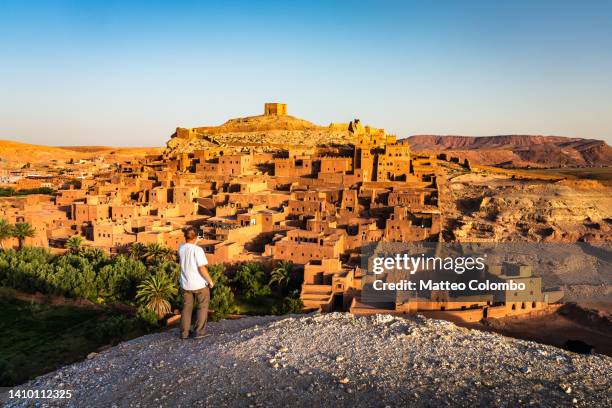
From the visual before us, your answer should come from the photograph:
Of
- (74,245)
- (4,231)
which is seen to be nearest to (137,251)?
(74,245)

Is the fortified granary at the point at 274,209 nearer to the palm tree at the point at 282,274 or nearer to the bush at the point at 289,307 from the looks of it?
the bush at the point at 289,307

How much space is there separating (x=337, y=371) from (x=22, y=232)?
75.6 ft

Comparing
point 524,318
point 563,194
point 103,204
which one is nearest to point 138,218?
point 103,204

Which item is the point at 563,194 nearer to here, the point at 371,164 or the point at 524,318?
the point at 371,164

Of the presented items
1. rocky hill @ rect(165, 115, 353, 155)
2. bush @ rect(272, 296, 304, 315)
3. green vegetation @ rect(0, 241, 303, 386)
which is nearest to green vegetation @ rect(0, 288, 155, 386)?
green vegetation @ rect(0, 241, 303, 386)

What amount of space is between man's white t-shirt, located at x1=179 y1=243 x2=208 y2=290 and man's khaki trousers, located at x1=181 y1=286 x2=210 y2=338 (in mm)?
112

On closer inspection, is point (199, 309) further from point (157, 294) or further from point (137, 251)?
point (137, 251)

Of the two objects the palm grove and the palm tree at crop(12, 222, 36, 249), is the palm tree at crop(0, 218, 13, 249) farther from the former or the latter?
the palm grove

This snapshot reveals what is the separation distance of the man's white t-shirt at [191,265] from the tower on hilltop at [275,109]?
161ft

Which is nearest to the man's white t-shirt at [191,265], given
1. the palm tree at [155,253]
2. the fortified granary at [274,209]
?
the fortified granary at [274,209]

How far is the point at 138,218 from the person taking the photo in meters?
26.3

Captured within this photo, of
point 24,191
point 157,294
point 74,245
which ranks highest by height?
point 24,191

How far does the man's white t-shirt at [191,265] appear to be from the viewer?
7.34 meters

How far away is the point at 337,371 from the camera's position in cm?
647
